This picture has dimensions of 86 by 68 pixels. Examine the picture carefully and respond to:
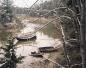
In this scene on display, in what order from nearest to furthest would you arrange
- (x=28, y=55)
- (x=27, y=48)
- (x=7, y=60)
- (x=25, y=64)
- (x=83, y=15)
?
(x=83, y=15)
(x=7, y=60)
(x=25, y=64)
(x=28, y=55)
(x=27, y=48)

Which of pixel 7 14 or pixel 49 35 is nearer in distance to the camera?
pixel 49 35

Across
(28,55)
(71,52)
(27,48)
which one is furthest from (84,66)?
(27,48)

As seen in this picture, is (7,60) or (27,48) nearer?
A: (7,60)

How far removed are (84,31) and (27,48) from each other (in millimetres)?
17855

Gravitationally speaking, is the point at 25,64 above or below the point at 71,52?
below

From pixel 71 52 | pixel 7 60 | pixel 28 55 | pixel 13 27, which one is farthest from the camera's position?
pixel 13 27

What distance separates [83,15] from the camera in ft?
6.82

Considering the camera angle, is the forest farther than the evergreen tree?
No

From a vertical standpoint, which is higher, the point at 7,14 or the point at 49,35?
the point at 7,14

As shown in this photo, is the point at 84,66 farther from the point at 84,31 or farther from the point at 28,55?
the point at 28,55

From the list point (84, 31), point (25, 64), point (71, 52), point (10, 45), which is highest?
point (84, 31)

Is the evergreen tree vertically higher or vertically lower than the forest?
higher

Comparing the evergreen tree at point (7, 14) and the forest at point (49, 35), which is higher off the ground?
the evergreen tree at point (7, 14)

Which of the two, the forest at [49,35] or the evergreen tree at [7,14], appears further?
the evergreen tree at [7,14]
